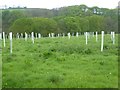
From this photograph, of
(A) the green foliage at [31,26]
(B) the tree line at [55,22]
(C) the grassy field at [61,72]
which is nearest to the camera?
(C) the grassy field at [61,72]

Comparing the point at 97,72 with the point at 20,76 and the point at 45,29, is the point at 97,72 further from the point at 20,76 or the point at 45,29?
the point at 45,29

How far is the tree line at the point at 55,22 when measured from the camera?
75.5 m

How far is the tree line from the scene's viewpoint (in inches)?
2972

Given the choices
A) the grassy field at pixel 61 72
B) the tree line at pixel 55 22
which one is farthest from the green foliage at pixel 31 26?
the grassy field at pixel 61 72

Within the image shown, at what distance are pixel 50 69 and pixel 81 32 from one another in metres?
74.6

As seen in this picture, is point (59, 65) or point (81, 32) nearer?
point (59, 65)

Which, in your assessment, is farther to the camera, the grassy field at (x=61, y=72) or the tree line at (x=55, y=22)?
the tree line at (x=55, y=22)

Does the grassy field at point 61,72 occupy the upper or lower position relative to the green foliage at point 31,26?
lower

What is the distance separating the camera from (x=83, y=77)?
12242 millimetres

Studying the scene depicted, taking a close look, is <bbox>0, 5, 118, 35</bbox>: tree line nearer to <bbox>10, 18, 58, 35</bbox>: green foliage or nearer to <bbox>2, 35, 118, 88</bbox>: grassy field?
<bbox>10, 18, 58, 35</bbox>: green foliage

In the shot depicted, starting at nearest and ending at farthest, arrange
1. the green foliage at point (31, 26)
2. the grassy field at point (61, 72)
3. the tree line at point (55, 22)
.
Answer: the grassy field at point (61, 72) < the green foliage at point (31, 26) < the tree line at point (55, 22)

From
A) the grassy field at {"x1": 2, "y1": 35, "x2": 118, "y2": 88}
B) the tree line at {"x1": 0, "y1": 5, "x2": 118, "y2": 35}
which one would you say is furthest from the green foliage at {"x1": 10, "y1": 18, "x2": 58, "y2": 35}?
the grassy field at {"x1": 2, "y1": 35, "x2": 118, "y2": 88}

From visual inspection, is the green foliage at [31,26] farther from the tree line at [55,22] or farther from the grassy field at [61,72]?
the grassy field at [61,72]

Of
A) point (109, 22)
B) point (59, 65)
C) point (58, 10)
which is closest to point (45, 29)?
point (109, 22)
